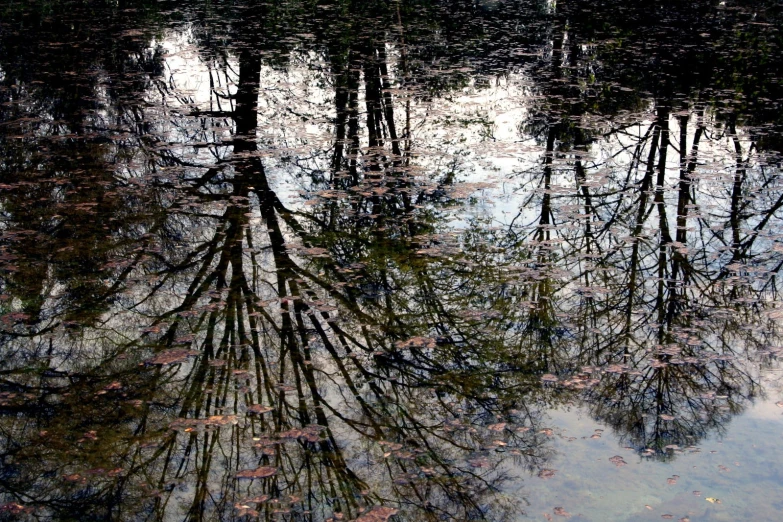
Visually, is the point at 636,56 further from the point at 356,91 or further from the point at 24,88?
the point at 24,88

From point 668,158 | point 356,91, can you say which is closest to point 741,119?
point 668,158

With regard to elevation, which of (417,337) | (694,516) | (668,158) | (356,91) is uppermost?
(356,91)

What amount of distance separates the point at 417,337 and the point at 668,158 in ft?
15.4

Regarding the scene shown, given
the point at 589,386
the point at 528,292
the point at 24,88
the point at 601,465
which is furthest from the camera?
the point at 24,88

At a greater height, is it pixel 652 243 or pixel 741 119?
pixel 741 119

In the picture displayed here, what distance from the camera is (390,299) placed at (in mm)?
5672

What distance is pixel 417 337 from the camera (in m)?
5.20

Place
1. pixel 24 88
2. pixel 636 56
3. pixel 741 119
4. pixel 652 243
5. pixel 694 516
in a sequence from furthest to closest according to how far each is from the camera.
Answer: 1. pixel 636 56
2. pixel 24 88
3. pixel 741 119
4. pixel 652 243
5. pixel 694 516

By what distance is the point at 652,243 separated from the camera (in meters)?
6.50

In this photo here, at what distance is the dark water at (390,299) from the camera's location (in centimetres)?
400

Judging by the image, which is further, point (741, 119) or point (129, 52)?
point (129, 52)

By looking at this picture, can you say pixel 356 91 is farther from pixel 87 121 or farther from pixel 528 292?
pixel 528 292

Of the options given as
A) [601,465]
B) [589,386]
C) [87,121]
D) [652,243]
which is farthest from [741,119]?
[87,121]

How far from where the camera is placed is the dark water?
4.00 m
